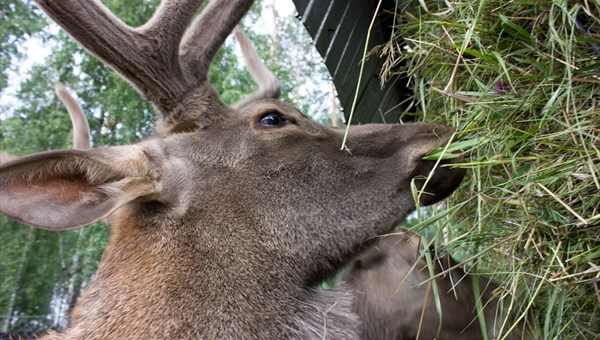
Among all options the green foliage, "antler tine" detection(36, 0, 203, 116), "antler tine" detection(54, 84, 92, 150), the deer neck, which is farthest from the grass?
the green foliage

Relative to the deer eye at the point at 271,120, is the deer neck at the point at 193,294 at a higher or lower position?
lower

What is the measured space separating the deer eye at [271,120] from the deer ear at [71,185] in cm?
62

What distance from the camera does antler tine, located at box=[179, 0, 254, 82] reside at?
341 cm

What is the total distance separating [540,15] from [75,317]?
231 cm

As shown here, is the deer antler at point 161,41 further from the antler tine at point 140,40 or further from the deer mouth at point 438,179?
the deer mouth at point 438,179

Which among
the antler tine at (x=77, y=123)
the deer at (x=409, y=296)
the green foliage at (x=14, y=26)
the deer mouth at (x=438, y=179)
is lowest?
the deer at (x=409, y=296)

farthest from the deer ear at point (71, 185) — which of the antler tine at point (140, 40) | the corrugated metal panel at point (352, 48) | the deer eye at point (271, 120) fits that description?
the corrugated metal panel at point (352, 48)

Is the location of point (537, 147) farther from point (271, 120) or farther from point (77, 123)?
point (77, 123)

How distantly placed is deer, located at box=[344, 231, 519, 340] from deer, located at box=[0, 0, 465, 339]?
14 cm

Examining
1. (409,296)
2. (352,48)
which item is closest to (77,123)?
(352,48)

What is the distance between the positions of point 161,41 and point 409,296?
5.77 feet

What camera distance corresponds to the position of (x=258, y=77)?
13.6 ft

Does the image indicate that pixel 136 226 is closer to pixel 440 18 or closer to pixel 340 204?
pixel 340 204

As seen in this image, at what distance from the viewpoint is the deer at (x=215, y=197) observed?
272 centimetres
